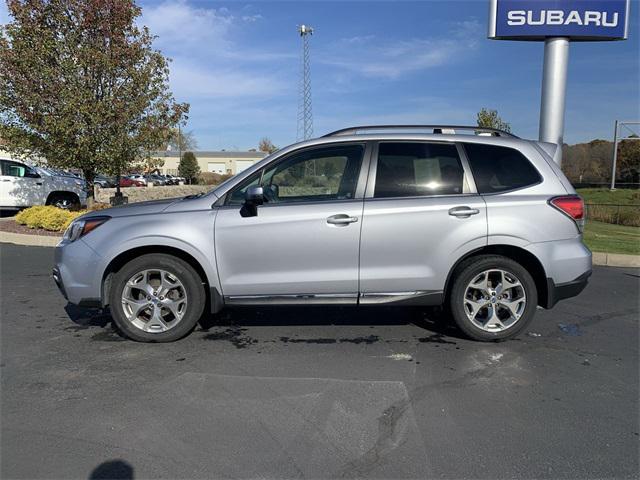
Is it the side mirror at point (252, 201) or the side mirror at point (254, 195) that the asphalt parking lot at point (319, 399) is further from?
the side mirror at point (254, 195)

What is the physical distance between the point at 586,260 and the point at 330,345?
8.35 feet

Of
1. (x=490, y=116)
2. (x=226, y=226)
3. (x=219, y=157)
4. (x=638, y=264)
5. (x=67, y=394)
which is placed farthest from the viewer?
(x=219, y=157)

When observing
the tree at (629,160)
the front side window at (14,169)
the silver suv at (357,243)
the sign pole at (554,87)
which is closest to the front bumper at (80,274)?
the silver suv at (357,243)

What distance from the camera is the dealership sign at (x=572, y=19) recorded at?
38.2 ft

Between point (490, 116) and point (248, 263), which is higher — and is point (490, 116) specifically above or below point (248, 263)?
above

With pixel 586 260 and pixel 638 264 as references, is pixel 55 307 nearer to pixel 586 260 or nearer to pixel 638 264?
pixel 586 260

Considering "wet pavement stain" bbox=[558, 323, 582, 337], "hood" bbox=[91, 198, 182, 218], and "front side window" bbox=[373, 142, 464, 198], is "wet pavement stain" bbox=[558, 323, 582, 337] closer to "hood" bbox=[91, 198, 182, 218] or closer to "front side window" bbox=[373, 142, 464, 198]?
"front side window" bbox=[373, 142, 464, 198]

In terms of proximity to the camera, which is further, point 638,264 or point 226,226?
point 638,264

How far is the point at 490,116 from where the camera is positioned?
2883 centimetres

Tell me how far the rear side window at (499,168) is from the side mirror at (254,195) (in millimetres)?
2010

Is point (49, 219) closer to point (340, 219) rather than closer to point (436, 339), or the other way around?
point (340, 219)

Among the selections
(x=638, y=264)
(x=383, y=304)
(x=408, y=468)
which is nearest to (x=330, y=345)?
(x=383, y=304)

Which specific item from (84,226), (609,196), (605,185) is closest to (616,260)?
(84,226)

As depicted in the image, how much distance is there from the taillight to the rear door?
27.6 inches
